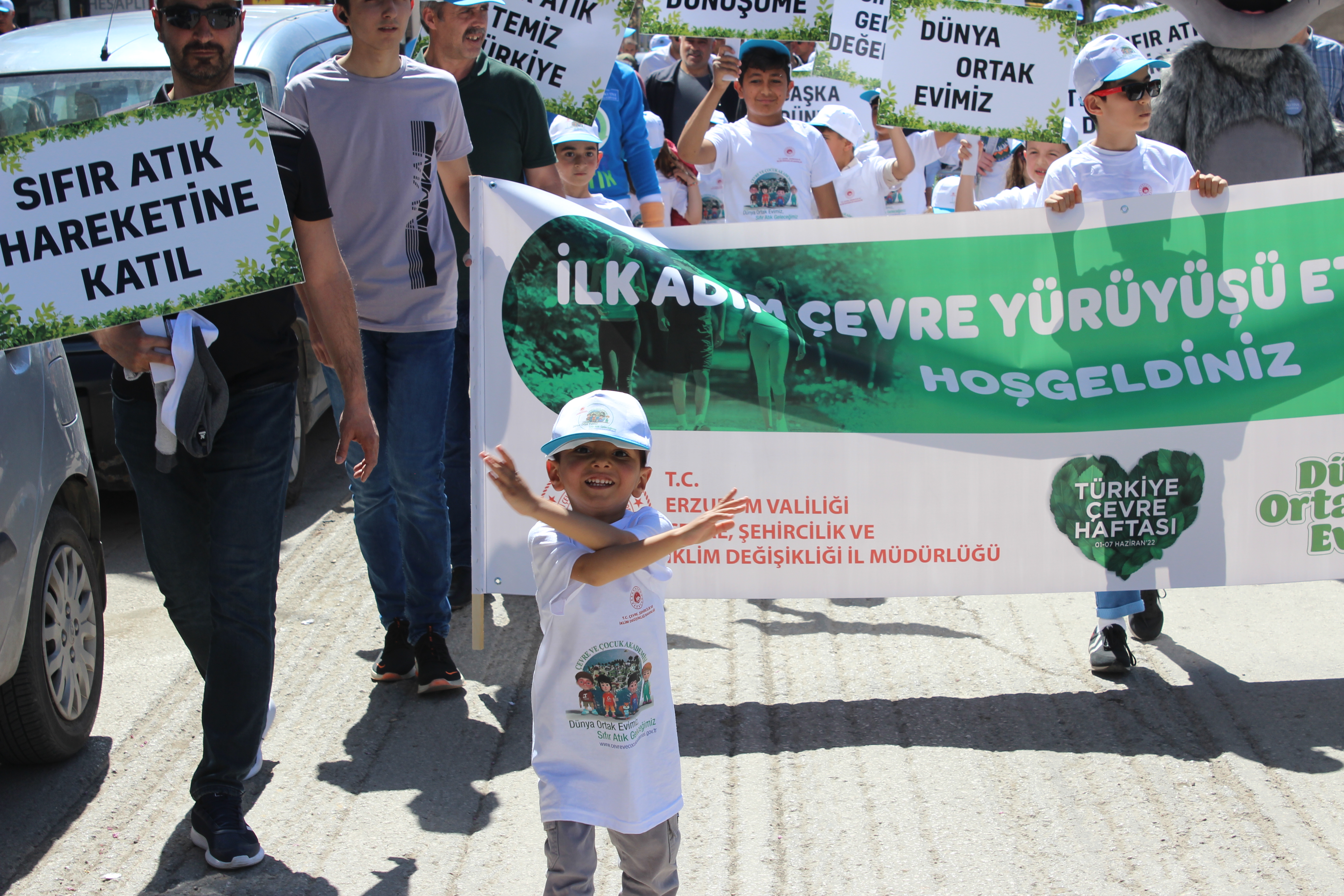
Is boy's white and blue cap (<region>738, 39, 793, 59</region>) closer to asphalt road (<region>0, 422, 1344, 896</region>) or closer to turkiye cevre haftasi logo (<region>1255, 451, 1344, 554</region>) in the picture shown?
asphalt road (<region>0, 422, 1344, 896</region>)

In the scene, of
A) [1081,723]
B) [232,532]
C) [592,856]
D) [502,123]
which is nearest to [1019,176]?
[502,123]

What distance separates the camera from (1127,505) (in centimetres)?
459

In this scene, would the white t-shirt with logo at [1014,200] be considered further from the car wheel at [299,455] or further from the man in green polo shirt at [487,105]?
the car wheel at [299,455]

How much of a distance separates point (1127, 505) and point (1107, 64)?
1588mm

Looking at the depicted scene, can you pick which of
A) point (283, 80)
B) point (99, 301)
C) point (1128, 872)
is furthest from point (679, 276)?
point (283, 80)

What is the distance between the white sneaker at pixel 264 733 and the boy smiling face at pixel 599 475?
1318mm

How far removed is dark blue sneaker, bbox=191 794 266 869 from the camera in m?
3.48

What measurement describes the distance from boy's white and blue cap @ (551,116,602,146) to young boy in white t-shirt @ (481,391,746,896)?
3.36 meters

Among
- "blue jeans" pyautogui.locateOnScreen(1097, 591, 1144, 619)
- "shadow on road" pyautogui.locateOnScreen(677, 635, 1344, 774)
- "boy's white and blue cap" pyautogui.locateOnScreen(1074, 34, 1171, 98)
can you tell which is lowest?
"shadow on road" pyautogui.locateOnScreen(677, 635, 1344, 774)

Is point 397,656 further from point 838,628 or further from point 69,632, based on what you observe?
point 838,628

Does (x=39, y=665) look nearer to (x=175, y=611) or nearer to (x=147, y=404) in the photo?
(x=175, y=611)

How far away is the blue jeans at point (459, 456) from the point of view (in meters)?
5.61

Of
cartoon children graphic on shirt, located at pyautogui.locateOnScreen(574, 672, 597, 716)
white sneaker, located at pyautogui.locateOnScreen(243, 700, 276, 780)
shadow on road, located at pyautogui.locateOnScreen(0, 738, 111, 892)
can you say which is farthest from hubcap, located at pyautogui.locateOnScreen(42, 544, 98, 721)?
cartoon children graphic on shirt, located at pyautogui.locateOnScreen(574, 672, 597, 716)

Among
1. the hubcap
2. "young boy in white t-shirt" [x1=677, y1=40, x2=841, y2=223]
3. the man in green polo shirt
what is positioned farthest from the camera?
"young boy in white t-shirt" [x1=677, y1=40, x2=841, y2=223]
